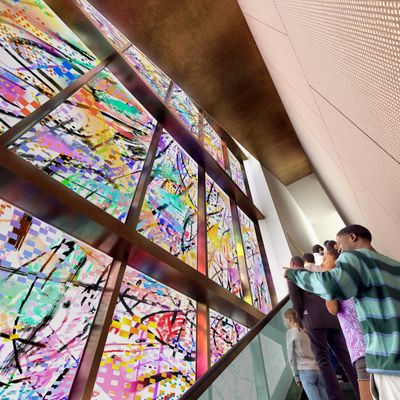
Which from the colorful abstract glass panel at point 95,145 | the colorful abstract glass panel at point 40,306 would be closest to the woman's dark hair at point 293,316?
the colorful abstract glass panel at point 40,306

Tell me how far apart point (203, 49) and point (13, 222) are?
4.41 meters

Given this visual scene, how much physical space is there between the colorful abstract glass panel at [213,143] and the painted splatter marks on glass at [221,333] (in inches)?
153

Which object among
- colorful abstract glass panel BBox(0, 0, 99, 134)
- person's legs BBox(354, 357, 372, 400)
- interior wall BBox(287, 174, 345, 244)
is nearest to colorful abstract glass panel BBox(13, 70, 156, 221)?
colorful abstract glass panel BBox(0, 0, 99, 134)

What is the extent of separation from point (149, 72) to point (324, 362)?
18.0 feet

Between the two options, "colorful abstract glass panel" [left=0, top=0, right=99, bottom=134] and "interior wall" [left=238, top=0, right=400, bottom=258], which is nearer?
"interior wall" [left=238, top=0, right=400, bottom=258]

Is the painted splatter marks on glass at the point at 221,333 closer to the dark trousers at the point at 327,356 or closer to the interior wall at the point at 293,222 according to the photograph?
the dark trousers at the point at 327,356

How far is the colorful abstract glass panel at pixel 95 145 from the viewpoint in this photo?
2.38m

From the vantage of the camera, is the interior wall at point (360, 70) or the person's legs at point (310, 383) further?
the person's legs at point (310, 383)

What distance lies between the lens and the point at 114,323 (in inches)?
91.7

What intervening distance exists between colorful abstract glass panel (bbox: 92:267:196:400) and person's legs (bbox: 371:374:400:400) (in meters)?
1.95

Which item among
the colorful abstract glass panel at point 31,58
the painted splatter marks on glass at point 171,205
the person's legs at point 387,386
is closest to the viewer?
the person's legs at point 387,386

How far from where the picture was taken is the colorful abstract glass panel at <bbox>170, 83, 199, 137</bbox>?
565 centimetres

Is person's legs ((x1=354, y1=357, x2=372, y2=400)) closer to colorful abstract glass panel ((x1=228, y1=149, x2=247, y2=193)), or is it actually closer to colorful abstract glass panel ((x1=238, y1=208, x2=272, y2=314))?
colorful abstract glass panel ((x1=238, y1=208, x2=272, y2=314))

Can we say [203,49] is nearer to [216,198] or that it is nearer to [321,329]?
[216,198]
